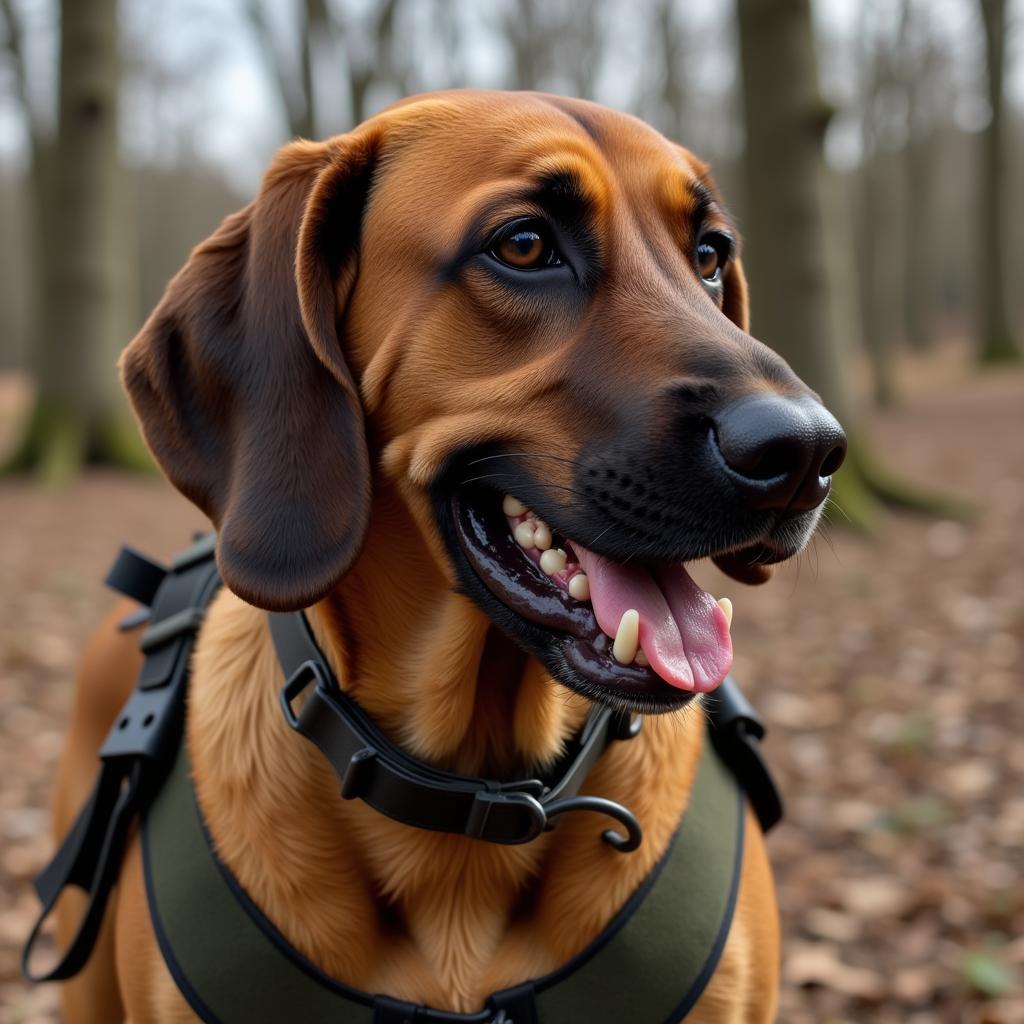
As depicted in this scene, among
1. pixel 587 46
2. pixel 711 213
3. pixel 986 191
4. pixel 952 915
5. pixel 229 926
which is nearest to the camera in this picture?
pixel 229 926

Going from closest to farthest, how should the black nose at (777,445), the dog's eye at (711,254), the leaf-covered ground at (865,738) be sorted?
1. the black nose at (777,445)
2. the dog's eye at (711,254)
3. the leaf-covered ground at (865,738)

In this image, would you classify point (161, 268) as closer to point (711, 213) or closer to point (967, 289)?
point (967, 289)

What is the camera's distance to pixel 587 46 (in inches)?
1115

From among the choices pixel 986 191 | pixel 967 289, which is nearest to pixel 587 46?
pixel 986 191

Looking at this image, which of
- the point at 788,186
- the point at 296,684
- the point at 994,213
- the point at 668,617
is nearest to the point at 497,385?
the point at 668,617

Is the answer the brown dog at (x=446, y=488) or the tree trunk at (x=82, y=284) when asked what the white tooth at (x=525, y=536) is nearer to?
the brown dog at (x=446, y=488)

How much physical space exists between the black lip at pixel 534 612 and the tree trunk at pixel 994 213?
18857mm

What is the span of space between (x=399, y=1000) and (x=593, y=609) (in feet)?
2.61

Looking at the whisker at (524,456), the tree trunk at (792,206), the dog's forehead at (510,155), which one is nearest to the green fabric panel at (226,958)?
the whisker at (524,456)

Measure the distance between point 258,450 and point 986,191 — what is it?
2131cm

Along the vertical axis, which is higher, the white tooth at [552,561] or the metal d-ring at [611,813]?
the white tooth at [552,561]

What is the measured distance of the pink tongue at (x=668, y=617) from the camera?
6.20 ft

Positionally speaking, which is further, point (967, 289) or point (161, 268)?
point (967, 289)

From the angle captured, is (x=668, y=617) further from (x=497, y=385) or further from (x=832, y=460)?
(x=497, y=385)
